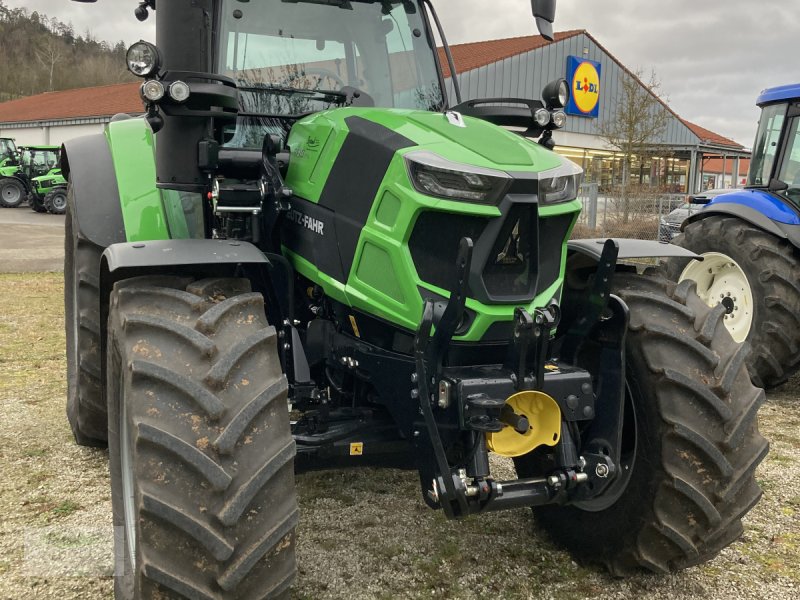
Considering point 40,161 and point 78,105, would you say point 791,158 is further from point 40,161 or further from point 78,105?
point 78,105

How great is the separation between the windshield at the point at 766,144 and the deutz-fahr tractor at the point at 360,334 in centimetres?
416

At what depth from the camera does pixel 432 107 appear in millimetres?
3945

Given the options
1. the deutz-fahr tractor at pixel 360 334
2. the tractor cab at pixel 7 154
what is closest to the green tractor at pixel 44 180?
the tractor cab at pixel 7 154

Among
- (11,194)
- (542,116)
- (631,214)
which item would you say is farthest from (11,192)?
(542,116)

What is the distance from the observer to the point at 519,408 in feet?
9.03

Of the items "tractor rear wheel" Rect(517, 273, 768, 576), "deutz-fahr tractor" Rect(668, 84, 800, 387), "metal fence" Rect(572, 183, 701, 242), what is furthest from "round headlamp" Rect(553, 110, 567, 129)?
"metal fence" Rect(572, 183, 701, 242)

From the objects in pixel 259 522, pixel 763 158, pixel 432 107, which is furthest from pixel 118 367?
pixel 763 158

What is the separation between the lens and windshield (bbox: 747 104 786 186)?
6.95 metres

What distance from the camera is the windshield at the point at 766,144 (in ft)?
22.8

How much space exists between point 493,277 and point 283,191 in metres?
0.99

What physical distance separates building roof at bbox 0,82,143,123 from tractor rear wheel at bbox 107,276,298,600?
106 feet

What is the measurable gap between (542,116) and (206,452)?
236 cm

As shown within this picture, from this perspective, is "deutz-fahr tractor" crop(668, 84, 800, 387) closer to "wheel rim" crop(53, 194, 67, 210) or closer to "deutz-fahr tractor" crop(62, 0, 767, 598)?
"deutz-fahr tractor" crop(62, 0, 767, 598)

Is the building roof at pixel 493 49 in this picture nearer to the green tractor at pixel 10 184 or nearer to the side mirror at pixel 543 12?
the green tractor at pixel 10 184
